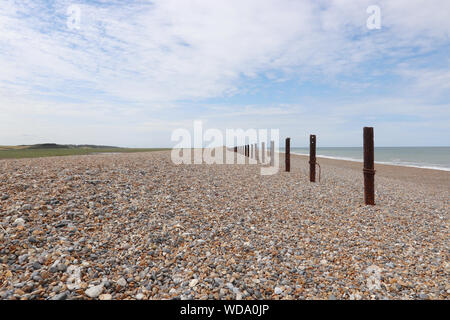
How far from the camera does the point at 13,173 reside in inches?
307

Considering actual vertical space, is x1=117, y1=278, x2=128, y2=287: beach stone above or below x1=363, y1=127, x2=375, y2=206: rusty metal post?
below

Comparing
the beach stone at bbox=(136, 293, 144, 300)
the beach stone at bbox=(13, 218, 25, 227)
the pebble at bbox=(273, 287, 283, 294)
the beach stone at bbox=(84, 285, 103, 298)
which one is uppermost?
the beach stone at bbox=(13, 218, 25, 227)

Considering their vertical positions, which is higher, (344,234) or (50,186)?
(50,186)

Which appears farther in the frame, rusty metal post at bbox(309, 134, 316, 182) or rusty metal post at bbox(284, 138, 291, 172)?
rusty metal post at bbox(284, 138, 291, 172)

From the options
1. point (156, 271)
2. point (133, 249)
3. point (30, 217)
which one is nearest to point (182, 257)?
point (156, 271)

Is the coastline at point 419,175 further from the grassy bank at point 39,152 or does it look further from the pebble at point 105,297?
the grassy bank at point 39,152

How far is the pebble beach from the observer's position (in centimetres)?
387

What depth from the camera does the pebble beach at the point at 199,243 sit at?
152 inches

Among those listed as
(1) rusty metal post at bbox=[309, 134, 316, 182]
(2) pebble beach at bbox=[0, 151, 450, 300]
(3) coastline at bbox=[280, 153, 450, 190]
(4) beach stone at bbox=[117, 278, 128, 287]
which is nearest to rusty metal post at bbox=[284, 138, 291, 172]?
(1) rusty metal post at bbox=[309, 134, 316, 182]

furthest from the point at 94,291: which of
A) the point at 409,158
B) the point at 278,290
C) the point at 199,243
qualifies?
the point at 409,158

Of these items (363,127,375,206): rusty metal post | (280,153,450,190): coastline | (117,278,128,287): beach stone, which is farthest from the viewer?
(280,153,450,190): coastline

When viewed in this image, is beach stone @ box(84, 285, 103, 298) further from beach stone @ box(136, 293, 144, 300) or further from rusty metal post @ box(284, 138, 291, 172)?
rusty metal post @ box(284, 138, 291, 172)

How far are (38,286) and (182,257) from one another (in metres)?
2.12
